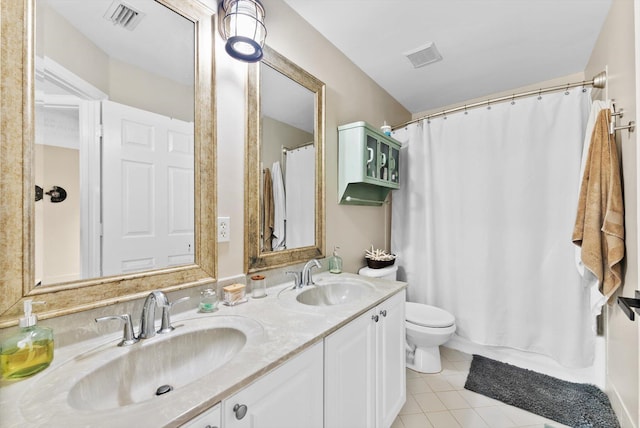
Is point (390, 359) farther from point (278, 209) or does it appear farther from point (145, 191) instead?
point (145, 191)

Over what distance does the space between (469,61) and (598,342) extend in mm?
2130

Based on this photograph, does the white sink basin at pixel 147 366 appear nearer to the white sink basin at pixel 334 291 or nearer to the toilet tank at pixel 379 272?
the white sink basin at pixel 334 291

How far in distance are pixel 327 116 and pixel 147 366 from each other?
1.61 meters

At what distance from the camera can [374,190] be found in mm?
2285

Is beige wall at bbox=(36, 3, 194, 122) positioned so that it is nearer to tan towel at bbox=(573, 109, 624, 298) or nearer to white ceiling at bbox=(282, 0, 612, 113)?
white ceiling at bbox=(282, 0, 612, 113)

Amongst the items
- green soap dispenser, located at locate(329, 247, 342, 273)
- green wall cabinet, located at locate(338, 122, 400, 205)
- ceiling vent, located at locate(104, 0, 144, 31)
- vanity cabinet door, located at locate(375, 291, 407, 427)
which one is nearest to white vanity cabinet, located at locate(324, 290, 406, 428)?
vanity cabinet door, located at locate(375, 291, 407, 427)

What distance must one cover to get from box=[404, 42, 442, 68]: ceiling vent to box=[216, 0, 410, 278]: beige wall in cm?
38

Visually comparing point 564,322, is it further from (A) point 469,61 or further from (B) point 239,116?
(B) point 239,116

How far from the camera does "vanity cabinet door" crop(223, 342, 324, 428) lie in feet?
2.07

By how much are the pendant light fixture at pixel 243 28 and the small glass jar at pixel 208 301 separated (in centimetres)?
98

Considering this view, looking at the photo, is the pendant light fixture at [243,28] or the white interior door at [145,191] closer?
the white interior door at [145,191]

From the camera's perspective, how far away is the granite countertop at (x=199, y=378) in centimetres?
50

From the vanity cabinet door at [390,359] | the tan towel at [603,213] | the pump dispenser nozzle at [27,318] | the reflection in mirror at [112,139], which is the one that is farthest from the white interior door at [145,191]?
the tan towel at [603,213]

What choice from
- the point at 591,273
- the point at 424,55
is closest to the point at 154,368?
the point at 591,273
